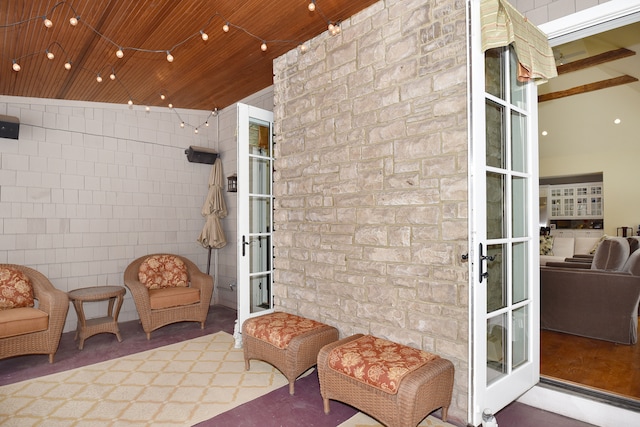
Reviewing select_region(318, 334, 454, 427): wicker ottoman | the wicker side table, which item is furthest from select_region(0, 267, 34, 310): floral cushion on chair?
select_region(318, 334, 454, 427): wicker ottoman

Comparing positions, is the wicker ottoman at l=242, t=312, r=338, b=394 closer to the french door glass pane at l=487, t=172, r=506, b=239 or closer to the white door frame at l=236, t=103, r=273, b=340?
the white door frame at l=236, t=103, r=273, b=340

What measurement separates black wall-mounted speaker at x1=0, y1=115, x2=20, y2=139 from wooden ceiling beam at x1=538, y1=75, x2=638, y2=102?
767 cm

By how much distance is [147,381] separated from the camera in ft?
9.80

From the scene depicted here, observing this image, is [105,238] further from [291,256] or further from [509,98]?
[509,98]

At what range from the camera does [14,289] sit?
368 cm

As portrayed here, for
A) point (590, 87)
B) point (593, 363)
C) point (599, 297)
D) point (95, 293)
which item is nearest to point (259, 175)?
point (95, 293)

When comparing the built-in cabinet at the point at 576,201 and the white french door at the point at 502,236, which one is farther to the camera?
the built-in cabinet at the point at 576,201

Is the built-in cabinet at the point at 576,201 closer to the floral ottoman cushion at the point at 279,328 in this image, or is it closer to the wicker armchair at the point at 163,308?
the floral ottoman cushion at the point at 279,328

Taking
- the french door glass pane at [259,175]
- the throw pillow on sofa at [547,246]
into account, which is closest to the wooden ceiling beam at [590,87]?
the throw pillow on sofa at [547,246]

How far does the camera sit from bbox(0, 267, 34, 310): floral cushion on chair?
3.61m

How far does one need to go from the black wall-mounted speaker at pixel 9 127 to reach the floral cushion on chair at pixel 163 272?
1.99m

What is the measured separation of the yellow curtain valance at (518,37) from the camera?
203 centimetres

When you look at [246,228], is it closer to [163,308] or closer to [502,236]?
[163,308]

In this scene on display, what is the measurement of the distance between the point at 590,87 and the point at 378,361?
6369 mm
